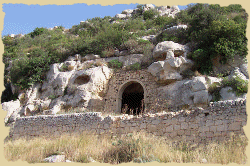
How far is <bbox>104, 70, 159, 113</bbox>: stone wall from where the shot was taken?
44.5ft

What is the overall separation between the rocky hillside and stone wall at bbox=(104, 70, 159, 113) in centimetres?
42

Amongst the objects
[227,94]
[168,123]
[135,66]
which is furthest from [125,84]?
[168,123]

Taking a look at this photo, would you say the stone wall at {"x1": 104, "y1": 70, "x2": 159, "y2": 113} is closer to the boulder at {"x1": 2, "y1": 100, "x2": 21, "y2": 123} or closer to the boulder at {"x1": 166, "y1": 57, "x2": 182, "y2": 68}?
the boulder at {"x1": 166, "y1": 57, "x2": 182, "y2": 68}

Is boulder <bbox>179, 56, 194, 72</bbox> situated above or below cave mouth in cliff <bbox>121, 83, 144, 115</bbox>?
above

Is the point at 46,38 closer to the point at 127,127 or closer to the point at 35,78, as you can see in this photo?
the point at 35,78

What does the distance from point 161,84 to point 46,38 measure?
654 inches

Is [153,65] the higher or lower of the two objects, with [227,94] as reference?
higher

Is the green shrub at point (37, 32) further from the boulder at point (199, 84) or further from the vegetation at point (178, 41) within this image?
the boulder at point (199, 84)

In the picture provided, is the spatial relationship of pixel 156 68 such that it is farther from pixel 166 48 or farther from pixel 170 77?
pixel 166 48

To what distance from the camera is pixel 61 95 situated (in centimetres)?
1505

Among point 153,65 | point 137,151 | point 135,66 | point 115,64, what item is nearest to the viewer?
point 137,151

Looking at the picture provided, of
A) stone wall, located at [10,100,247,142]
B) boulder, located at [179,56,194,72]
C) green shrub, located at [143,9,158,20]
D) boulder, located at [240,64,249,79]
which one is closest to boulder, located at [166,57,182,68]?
boulder, located at [179,56,194,72]

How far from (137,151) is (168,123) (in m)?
2.15

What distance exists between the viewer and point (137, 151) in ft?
23.4
